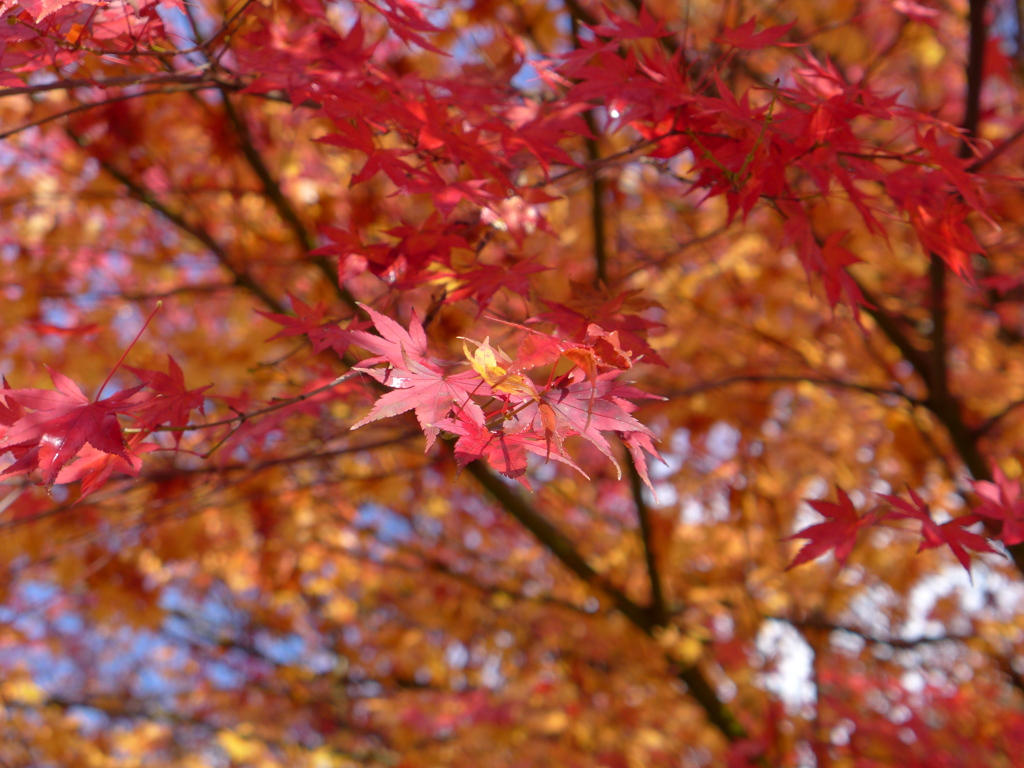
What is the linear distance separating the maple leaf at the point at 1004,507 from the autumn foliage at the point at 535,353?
12 mm

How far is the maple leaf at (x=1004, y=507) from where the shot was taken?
1.31 m

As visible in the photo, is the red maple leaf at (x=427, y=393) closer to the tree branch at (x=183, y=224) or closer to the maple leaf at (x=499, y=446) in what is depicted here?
the maple leaf at (x=499, y=446)

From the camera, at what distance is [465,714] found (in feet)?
11.2

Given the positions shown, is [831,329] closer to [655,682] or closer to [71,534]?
[655,682]

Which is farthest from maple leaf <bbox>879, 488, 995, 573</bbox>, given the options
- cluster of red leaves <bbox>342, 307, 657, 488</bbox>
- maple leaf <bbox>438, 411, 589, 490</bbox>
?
maple leaf <bbox>438, 411, 589, 490</bbox>

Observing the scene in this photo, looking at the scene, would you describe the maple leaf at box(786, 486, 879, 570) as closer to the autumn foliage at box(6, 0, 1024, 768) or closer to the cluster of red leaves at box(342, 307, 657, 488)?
the autumn foliage at box(6, 0, 1024, 768)

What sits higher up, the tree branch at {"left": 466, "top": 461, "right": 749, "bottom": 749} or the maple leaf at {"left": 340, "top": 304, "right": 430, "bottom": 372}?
the maple leaf at {"left": 340, "top": 304, "right": 430, "bottom": 372}

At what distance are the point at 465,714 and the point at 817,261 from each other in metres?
2.87

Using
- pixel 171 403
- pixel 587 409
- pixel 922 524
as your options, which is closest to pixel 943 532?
pixel 922 524

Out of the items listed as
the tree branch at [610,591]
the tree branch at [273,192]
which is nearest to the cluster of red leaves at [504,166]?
the tree branch at [273,192]

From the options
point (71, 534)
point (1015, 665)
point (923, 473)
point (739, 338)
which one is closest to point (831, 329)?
point (739, 338)

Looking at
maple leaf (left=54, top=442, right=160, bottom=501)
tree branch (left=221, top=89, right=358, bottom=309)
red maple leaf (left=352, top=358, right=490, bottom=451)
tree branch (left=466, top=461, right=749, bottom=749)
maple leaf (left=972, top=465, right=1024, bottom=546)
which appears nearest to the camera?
red maple leaf (left=352, top=358, right=490, bottom=451)

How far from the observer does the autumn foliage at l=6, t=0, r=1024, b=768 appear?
1264 millimetres

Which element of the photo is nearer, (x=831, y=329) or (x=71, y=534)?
(x=71, y=534)
